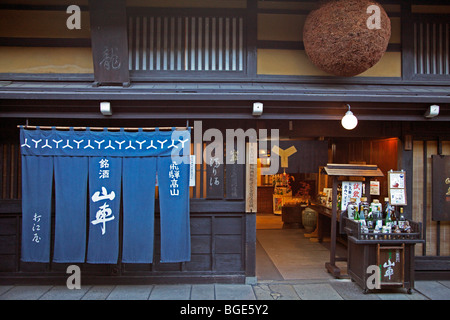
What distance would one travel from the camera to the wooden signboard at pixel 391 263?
21.7ft

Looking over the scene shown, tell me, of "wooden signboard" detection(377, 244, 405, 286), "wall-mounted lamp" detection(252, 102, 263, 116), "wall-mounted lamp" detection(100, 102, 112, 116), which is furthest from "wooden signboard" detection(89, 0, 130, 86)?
"wooden signboard" detection(377, 244, 405, 286)

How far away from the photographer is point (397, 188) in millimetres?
7367

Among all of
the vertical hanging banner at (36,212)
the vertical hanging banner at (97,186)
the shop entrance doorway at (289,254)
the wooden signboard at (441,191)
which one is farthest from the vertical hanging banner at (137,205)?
the wooden signboard at (441,191)

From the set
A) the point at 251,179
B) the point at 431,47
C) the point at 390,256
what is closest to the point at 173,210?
the point at 251,179

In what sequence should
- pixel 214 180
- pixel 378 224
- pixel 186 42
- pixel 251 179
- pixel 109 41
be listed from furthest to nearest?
pixel 186 42 → pixel 214 180 → pixel 251 179 → pixel 378 224 → pixel 109 41

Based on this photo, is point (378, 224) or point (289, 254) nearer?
point (378, 224)

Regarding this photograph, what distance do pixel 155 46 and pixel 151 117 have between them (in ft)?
6.03

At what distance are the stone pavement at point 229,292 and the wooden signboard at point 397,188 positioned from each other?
1.86 meters

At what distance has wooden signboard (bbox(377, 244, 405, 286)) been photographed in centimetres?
661

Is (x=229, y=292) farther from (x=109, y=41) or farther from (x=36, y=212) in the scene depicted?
(x=109, y=41)

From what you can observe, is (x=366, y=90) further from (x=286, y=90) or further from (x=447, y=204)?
(x=447, y=204)

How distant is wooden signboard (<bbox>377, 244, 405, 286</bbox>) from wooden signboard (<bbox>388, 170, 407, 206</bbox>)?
112 cm

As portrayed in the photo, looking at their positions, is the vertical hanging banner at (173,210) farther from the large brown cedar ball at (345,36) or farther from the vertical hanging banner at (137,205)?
the large brown cedar ball at (345,36)

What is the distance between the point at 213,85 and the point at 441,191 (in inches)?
226
